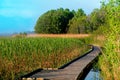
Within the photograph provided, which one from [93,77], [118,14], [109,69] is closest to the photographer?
[118,14]

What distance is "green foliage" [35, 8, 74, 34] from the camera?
65819 mm

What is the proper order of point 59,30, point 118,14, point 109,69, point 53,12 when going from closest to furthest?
point 118,14
point 109,69
point 59,30
point 53,12


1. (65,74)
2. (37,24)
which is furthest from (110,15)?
(37,24)

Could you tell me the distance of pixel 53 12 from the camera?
73.4 meters

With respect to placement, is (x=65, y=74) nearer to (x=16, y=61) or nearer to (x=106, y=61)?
(x=106, y=61)

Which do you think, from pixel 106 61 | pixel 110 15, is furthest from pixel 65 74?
pixel 110 15

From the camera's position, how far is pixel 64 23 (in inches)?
2704

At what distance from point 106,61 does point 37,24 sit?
58146 millimetres

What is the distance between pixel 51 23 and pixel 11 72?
2204 inches

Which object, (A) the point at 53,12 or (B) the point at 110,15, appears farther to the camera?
(A) the point at 53,12

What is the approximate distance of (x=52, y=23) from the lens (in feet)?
219

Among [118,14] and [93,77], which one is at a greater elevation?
[118,14]

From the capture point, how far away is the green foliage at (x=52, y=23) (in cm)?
6582

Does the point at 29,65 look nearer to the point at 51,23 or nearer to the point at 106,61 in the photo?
the point at 106,61
